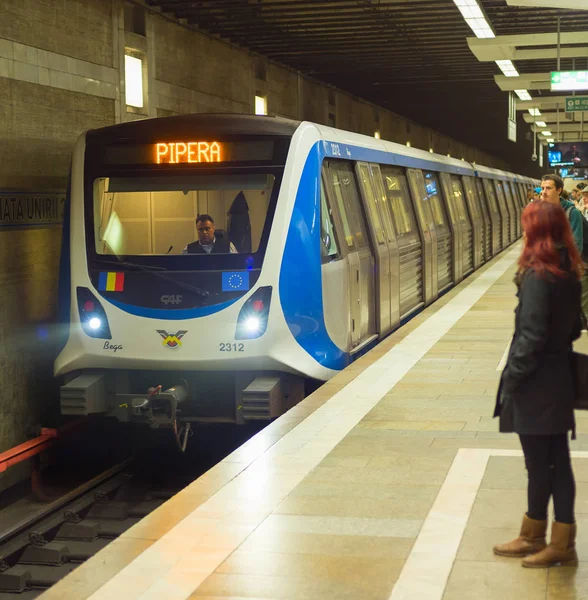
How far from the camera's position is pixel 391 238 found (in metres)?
12.2

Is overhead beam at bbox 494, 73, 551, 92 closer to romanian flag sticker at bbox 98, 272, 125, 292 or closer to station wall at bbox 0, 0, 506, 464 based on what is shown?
station wall at bbox 0, 0, 506, 464

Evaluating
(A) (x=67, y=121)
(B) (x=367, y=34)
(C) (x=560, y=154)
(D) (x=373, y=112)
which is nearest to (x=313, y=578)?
(A) (x=67, y=121)

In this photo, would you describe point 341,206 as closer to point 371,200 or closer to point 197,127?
point 371,200

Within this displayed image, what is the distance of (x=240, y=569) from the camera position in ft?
14.4

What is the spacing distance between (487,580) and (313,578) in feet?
2.27

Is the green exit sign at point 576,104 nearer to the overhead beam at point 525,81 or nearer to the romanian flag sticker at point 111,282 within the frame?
the overhead beam at point 525,81

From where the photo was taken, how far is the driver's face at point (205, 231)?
28.8 ft

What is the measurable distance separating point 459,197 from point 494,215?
6.62 m

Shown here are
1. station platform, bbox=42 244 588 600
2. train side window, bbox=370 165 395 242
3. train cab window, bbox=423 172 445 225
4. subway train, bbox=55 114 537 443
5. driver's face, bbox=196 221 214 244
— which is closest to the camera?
station platform, bbox=42 244 588 600

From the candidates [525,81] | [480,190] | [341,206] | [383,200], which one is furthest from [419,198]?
[525,81]

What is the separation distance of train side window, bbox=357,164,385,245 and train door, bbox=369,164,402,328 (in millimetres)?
201

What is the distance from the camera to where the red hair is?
4.21 m

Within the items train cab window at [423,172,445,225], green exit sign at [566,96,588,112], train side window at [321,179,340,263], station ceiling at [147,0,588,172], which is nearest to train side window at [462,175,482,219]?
station ceiling at [147,0,588,172]

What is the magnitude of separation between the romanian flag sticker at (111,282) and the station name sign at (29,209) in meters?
→ 2.88
